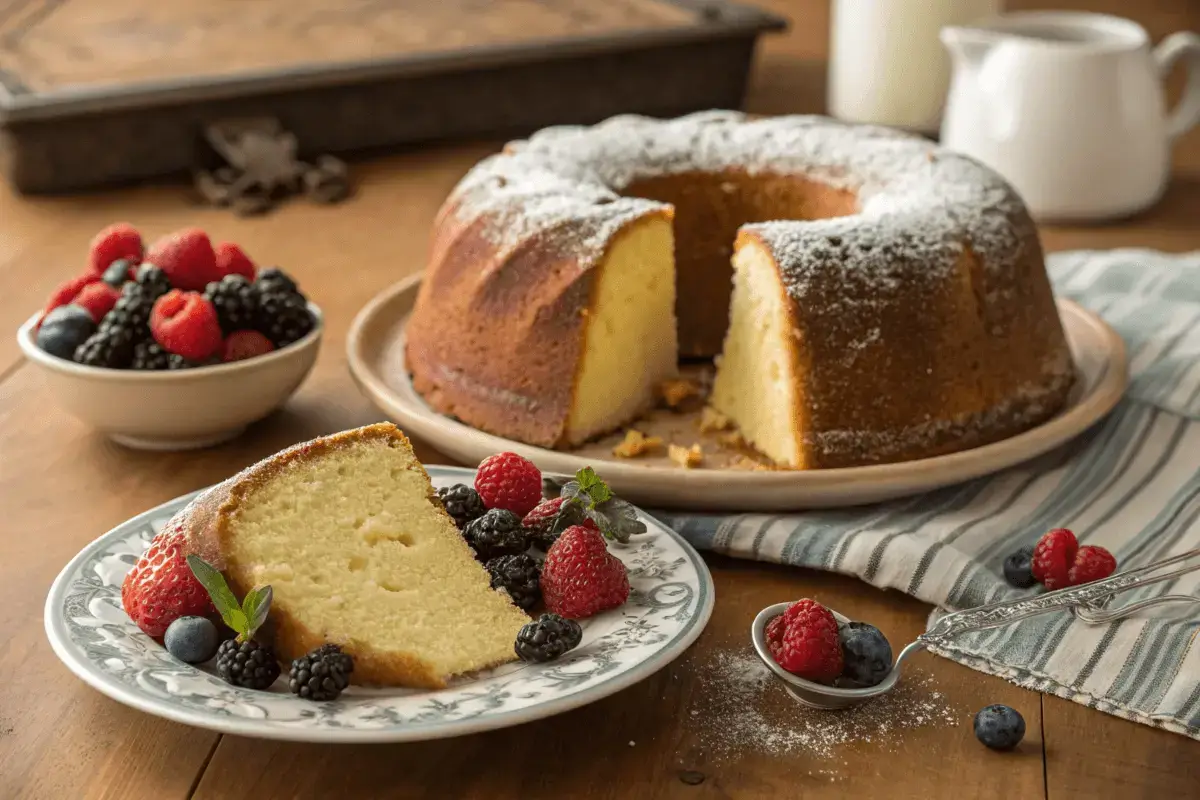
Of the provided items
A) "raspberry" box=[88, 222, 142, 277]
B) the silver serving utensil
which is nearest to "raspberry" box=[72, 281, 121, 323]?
"raspberry" box=[88, 222, 142, 277]

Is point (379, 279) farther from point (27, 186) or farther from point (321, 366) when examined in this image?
point (27, 186)

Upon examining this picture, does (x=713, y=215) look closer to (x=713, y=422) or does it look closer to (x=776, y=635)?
(x=713, y=422)

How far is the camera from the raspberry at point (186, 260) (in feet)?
7.17

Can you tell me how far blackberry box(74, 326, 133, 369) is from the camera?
2115mm

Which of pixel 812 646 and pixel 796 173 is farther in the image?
pixel 796 173

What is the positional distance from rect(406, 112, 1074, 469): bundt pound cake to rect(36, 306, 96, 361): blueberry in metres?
0.53

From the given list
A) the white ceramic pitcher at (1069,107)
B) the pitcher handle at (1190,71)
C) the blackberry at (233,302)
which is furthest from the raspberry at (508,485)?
the pitcher handle at (1190,71)

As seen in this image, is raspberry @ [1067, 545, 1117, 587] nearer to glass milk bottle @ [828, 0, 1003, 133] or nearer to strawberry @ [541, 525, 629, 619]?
strawberry @ [541, 525, 629, 619]

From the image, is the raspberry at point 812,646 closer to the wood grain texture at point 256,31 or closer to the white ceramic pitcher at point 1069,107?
the white ceramic pitcher at point 1069,107

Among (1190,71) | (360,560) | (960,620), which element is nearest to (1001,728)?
(960,620)

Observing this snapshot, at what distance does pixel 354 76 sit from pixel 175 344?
1.68 meters

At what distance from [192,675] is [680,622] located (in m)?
0.51

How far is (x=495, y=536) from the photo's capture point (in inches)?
66.6

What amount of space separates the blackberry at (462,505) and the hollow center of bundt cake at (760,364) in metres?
0.55
